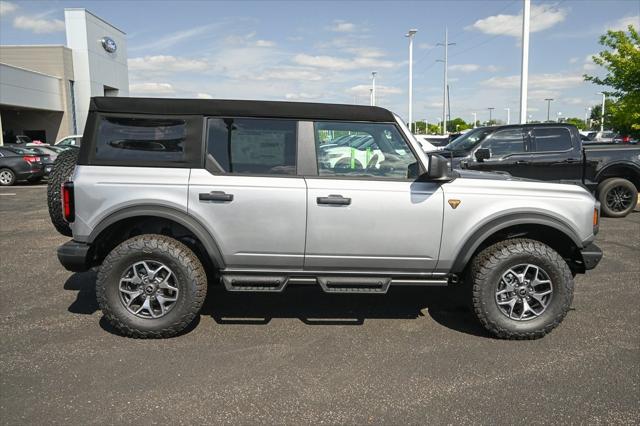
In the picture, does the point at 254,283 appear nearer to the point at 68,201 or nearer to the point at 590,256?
the point at 68,201

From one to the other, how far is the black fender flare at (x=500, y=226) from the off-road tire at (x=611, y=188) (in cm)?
672

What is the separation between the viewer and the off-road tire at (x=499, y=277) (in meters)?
3.90

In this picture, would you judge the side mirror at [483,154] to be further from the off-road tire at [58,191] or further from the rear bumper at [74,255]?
the rear bumper at [74,255]

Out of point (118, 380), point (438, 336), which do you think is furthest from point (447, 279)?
point (118, 380)

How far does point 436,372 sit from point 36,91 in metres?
46.3

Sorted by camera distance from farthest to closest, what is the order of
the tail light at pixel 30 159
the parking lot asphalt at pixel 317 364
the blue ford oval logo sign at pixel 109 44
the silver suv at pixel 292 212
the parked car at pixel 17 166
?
the blue ford oval logo sign at pixel 109 44 → the tail light at pixel 30 159 → the parked car at pixel 17 166 → the silver suv at pixel 292 212 → the parking lot asphalt at pixel 317 364

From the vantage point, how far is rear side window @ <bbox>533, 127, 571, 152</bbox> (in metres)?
9.26

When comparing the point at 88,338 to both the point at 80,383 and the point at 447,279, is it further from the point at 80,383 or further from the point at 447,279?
the point at 447,279

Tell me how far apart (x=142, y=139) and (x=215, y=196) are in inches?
30.6

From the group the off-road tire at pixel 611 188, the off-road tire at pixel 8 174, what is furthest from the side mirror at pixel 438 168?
the off-road tire at pixel 8 174

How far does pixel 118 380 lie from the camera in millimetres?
3268

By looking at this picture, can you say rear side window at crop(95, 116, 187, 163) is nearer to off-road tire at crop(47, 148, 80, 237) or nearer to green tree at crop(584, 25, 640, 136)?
off-road tire at crop(47, 148, 80, 237)

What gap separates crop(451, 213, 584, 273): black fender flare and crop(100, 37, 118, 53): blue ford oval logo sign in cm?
5488

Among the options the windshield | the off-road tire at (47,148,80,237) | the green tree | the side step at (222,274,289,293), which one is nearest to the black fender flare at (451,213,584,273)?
the side step at (222,274,289,293)
